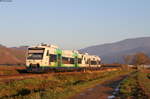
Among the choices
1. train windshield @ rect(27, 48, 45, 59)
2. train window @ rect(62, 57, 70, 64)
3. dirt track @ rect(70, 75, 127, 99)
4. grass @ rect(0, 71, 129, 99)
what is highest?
train windshield @ rect(27, 48, 45, 59)

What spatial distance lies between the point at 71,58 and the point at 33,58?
45.8 feet

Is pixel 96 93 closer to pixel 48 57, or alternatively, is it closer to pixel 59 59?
pixel 48 57

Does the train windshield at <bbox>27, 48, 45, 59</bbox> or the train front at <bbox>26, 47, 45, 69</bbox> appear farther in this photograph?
the train windshield at <bbox>27, 48, 45, 59</bbox>

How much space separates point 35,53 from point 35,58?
0.86m

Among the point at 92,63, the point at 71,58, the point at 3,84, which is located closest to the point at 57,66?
the point at 71,58

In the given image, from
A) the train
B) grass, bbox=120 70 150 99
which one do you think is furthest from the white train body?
grass, bbox=120 70 150 99

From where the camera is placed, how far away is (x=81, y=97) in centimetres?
1816

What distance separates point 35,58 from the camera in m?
44.8

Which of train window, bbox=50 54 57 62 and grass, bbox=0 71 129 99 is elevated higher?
train window, bbox=50 54 57 62

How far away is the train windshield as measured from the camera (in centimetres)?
4478

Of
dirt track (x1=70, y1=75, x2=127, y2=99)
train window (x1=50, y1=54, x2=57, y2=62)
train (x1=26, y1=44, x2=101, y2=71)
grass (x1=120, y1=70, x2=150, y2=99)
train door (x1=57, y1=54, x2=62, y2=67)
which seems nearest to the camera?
grass (x1=120, y1=70, x2=150, y2=99)

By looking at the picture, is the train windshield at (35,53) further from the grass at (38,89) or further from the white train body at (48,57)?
the grass at (38,89)

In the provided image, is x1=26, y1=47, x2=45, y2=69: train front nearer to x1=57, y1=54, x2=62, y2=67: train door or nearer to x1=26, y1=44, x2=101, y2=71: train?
x1=26, y1=44, x2=101, y2=71: train

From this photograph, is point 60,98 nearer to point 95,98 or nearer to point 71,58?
point 95,98
